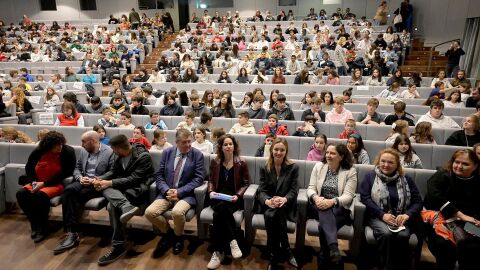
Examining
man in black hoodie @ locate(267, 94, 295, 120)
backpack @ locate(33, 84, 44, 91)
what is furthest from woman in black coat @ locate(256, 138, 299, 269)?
backpack @ locate(33, 84, 44, 91)

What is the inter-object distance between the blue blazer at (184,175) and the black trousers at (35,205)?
0.99m

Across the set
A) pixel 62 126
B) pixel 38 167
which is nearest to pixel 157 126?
pixel 62 126

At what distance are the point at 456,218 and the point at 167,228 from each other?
2.18 meters

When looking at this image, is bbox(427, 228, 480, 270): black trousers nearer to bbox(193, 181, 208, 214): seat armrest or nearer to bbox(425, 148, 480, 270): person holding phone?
bbox(425, 148, 480, 270): person holding phone

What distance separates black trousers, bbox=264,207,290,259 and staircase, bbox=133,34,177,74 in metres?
8.26

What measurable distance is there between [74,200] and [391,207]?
8.47 feet

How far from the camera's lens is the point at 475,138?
354 centimetres

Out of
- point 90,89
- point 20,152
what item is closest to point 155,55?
point 90,89

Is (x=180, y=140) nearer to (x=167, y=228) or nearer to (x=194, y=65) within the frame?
(x=167, y=228)

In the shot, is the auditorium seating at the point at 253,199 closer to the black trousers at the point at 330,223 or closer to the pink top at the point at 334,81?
the black trousers at the point at 330,223

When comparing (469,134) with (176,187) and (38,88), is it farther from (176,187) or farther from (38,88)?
(38,88)

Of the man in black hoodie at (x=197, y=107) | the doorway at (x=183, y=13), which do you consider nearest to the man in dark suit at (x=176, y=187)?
the man in black hoodie at (x=197, y=107)

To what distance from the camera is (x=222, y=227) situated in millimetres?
2592

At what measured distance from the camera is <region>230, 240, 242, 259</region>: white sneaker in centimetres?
255
